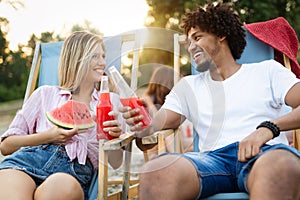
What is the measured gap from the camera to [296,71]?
2875mm

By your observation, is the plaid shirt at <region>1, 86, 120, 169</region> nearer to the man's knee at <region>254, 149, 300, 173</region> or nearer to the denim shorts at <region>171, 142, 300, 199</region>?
the denim shorts at <region>171, 142, 300, 199</region>

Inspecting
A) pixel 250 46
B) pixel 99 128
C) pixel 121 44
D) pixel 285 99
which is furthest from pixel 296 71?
pixel 99 128

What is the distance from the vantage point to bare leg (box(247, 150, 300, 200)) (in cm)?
168

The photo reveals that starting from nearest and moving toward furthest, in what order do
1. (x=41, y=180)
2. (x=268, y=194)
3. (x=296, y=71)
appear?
(x=268, y=194) < (x=41, y=180) < (x=296, y=71)

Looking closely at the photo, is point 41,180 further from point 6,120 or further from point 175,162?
point 6,120

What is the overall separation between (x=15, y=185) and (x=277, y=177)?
1093mm

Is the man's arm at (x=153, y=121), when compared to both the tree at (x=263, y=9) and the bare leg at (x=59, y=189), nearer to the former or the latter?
the bare leg at (x=59, y=189)

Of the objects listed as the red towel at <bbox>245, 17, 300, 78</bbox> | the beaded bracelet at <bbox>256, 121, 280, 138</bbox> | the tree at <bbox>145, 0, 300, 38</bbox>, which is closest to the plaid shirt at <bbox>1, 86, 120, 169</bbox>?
the beaded bracelet at <bbox>256, 121, 280, 138</bbox>

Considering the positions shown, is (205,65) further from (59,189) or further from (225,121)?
(59,189)

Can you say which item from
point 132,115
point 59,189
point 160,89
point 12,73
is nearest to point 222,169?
point 132,115

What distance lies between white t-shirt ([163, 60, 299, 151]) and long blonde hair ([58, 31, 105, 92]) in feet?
1.56

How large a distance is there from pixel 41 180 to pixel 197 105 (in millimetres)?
855

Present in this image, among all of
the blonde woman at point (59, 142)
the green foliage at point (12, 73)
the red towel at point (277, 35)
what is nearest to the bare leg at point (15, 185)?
the blonde woman at point (59, 142)

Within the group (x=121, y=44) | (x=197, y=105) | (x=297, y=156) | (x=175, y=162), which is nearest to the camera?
(x=297, y=156)
